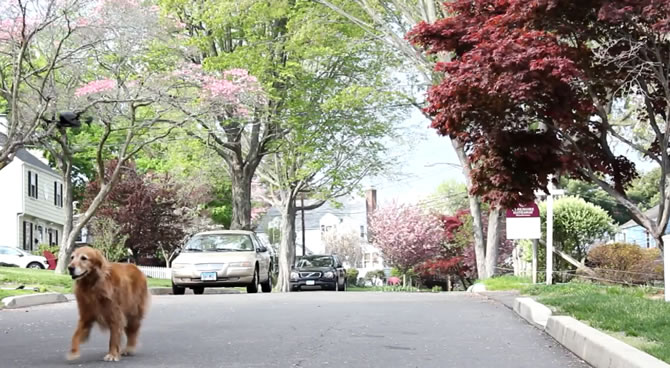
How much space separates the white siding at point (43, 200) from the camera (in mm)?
56062

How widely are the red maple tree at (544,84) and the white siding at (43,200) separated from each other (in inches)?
Result: 1668

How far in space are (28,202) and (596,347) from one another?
169 feet

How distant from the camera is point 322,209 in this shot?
116688mm

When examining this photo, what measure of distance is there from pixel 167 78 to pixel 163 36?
1.52m

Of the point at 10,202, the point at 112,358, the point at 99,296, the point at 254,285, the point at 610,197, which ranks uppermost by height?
the point at 610,197

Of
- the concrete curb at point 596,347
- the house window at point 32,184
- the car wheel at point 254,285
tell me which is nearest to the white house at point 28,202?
the house window at point 32,184

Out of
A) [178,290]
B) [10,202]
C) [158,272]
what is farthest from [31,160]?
[178,290]

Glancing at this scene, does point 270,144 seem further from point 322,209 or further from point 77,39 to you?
point 322,209

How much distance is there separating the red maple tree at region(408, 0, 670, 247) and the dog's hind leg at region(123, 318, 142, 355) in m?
7.95

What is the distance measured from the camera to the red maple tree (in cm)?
1527

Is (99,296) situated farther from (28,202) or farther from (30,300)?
(28,202)

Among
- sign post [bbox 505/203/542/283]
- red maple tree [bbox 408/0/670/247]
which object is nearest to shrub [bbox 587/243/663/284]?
sign post [bbox 505/203/542/283]

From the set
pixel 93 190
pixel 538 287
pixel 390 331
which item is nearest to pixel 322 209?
pixel 93 190

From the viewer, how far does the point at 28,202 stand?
185 ft
